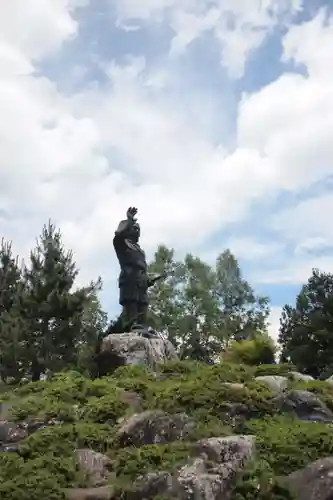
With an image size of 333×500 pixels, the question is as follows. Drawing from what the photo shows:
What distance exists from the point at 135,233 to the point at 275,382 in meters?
6.62

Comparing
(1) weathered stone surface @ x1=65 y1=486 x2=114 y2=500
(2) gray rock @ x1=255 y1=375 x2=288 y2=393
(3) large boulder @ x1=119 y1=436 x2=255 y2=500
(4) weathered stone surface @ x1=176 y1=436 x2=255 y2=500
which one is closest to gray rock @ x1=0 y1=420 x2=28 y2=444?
(1) weathered stone surface @ x1=65 y1=486 x2=114 y2=500

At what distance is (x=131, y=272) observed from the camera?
51.9ft

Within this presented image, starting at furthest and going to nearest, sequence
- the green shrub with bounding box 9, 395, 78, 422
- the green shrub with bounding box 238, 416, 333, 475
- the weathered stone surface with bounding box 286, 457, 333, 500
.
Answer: the green shrub with bounding box 9, 395, 78, 422, the green shrub with bounding box 238, 416, 333, 475, the weathered stone surface with bounding box 286, 457, 333, 500

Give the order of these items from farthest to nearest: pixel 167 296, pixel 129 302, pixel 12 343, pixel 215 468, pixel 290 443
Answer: pixel 167 296
pixel 12 343
pixel 129 302
pixel 290 443
pixel 215 468

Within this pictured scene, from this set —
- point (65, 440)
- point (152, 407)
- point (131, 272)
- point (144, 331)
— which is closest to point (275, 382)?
point (152, 407)

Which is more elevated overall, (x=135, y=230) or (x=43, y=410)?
(x=135, y=230)

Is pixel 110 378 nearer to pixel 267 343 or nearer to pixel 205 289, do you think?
pixel 267 343

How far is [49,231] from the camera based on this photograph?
70.8ft

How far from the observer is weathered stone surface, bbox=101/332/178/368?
1416 cm

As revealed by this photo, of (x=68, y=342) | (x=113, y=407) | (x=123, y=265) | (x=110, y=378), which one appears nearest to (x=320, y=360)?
(x=68, y=342)

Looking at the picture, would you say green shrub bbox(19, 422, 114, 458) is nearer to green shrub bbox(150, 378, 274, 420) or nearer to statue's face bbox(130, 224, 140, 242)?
green shrub bbox(150, 378, 274, 420)

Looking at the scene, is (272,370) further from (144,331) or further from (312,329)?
(312,329)

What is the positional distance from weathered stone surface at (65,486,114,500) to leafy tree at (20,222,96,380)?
446 inches

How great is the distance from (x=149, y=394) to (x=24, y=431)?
181 centimetres
